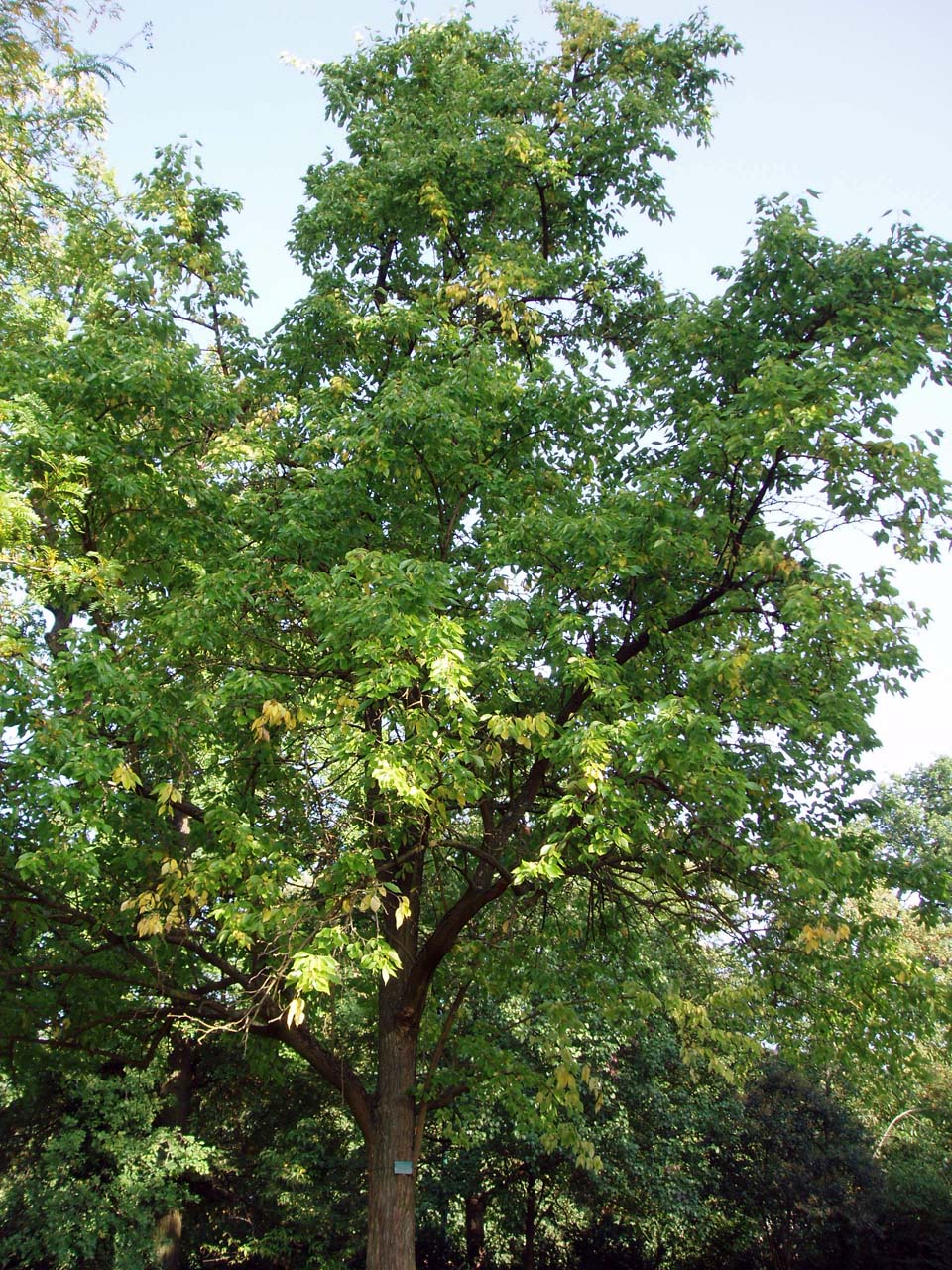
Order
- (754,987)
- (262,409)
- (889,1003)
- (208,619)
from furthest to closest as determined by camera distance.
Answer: (262,409), (754,987), (889,1003), (208,619)

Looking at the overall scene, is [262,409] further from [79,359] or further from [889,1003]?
[889,1003]

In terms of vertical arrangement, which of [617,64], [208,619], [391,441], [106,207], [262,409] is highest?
[617,64]

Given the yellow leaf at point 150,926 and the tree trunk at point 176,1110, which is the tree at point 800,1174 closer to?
the tree trunk at point 176,1110

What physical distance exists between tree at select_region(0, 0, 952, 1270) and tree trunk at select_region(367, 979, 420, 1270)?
0.03 metres

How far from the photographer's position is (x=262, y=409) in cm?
898

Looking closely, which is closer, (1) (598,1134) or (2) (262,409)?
(2) (262,409)

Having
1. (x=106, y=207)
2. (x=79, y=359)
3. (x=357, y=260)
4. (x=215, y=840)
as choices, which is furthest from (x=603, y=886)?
(x=106, y=207)

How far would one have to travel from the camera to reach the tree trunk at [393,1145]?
24.6 feet

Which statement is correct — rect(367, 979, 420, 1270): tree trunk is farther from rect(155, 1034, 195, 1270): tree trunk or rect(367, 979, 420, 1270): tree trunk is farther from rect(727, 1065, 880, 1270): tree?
rect(727, 1065, 880, 1270): tree

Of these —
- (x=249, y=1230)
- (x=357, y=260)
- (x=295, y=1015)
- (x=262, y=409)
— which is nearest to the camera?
(x=295, y=1015)

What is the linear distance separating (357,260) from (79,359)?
372 centimetres

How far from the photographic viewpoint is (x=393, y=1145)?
25.7ft

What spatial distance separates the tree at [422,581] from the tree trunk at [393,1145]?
3 cm

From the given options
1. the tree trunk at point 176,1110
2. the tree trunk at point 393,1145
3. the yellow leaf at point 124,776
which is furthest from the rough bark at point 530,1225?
the yellow leaf at point 124,776
